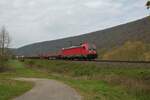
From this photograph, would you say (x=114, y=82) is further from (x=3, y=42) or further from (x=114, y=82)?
(x=3, y=42)

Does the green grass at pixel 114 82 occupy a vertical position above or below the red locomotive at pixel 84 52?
below

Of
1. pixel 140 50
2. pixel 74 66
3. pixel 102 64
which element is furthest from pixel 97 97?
pixel 140 50

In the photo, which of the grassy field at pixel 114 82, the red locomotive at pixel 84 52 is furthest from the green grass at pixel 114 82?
the red locomotive at pixel 84 52

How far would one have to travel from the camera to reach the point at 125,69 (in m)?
32.5

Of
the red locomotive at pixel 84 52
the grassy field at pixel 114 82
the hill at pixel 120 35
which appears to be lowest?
the grassy field at pixel 114 82

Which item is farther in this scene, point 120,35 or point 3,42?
point 120,35

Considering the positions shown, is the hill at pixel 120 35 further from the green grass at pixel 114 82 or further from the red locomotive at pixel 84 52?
the green grass at pixel 114 82

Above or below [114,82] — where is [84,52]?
above

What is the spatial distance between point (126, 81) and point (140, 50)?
4392cm

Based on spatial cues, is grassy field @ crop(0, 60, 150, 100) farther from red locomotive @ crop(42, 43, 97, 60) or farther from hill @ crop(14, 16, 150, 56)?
hill @ crop(14, 16, 150, 56)

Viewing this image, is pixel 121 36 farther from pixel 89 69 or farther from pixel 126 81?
pixel 126 81

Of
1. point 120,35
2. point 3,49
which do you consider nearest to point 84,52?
point 3,49

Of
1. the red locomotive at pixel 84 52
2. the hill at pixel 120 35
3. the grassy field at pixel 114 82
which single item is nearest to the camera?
the grassy field at pixel 114 82

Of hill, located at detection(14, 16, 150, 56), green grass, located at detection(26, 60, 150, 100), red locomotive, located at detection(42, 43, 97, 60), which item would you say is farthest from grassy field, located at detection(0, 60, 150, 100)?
hill, located at detection(14, 16, 150, 56)
